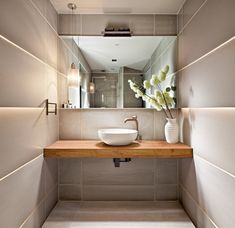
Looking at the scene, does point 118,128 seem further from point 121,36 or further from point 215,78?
point 215,78

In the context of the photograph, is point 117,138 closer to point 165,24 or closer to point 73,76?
point 73,76

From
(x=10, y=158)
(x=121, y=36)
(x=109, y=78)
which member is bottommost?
(x=10, y=158)

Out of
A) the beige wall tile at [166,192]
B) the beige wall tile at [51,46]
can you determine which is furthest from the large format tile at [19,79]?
the beige wall tile at [166,192]

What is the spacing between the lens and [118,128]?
6.05 ft

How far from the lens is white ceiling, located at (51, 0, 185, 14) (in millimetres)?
1632

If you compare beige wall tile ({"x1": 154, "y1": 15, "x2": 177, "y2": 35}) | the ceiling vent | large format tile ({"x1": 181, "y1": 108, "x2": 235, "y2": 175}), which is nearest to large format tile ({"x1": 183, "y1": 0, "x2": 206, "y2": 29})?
beige wall tile ({"x1": 154, "y1": 15, "x2": 177, "y2": 35})

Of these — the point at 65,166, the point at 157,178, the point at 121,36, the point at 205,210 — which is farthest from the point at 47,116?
the point at 205,210

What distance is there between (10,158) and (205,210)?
47.5 inches

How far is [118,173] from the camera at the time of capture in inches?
72.6

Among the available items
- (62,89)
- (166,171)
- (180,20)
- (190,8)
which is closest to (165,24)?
(180,20)

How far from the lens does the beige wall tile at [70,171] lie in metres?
1.84

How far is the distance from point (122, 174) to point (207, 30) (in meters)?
1.36

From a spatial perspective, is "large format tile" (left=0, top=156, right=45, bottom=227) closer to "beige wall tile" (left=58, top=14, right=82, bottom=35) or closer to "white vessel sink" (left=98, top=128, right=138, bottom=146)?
"white vessel sink" (left=98, top=128, right=138, bottom=146)

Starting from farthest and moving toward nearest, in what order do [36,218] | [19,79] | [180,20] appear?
[180,20] < [36,218] < [19,79]
